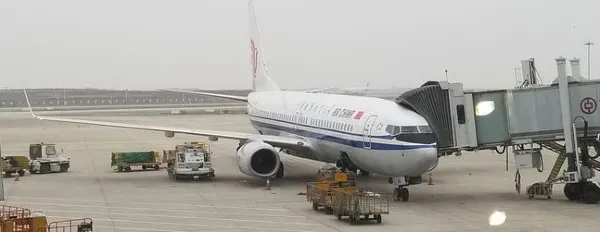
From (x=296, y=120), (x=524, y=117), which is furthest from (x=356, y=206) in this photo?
(x=296, y=120)

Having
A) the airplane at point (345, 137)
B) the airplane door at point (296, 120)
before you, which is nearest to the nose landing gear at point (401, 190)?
the airplane at point (345, 137)

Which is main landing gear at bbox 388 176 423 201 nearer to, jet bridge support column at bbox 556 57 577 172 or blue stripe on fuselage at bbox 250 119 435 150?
blue stripe on fuselage at bbox 250 119 435 150

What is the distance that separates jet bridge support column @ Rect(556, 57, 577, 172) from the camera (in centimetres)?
2353

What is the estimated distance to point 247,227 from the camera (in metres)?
19.4

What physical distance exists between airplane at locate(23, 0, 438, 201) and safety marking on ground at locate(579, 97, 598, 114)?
5026 mm

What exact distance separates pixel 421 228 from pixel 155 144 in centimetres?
3842

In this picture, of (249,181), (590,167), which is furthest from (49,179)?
(590,167)

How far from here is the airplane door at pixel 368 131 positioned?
2422cm

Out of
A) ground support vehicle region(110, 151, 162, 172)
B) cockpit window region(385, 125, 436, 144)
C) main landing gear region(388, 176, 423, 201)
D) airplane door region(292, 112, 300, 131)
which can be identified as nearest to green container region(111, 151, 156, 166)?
ground support vehicle region(110, 151, 162, 172)

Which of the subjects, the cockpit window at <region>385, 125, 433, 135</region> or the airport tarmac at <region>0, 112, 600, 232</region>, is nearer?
the airport tarmac at <region>0, 112, 600, 232</region>

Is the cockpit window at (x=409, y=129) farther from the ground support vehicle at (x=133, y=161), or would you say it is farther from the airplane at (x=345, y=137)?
the ground support vehicle at (x=133, y=161)

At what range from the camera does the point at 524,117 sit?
78.8 ft

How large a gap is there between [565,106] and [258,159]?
11375 millimetres

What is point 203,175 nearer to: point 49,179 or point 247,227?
point 49,179
